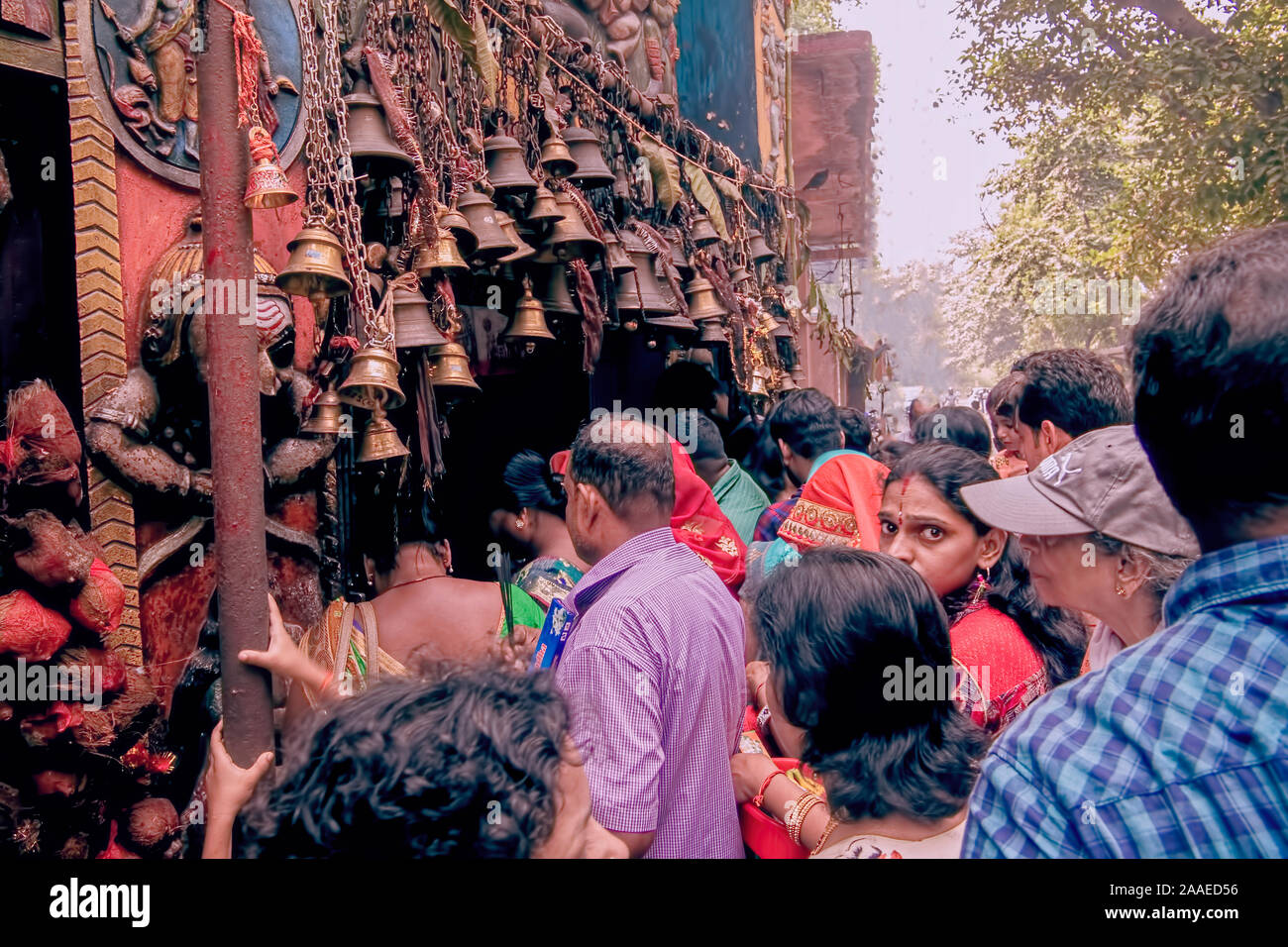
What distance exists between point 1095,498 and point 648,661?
1.04 meters

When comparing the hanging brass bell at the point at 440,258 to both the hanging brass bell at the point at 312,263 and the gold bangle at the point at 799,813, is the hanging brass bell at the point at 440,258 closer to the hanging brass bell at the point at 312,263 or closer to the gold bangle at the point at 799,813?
the hanging brass bell at the point at 312,263

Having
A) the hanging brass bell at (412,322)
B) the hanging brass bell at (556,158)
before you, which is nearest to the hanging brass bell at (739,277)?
the hanging brass bell at (556,158)

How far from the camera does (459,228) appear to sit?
318 centimetres

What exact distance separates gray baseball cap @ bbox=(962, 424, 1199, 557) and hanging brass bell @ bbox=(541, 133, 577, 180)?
290cm

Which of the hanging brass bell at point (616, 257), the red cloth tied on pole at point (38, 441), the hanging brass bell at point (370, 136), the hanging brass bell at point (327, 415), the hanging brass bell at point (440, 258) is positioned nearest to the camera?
the red cloth tied on pole at point (38, 441)

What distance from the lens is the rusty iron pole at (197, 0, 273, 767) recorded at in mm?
1902

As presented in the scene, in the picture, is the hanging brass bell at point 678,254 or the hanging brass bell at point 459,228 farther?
the hanging brass bell at point 678,254

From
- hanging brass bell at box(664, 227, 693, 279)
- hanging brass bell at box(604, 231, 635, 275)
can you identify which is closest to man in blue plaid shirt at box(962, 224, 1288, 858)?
hanging brass bell at box(604, 231, 635, 275)

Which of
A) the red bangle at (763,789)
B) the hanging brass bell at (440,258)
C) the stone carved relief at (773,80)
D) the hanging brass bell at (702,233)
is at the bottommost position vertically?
the red bangle at (763,789)

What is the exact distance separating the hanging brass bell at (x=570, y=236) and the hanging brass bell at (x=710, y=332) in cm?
213

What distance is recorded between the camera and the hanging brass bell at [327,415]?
8.90 ft

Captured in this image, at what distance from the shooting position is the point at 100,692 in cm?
246

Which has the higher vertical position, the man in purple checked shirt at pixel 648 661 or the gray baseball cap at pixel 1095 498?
the gray baseball cap at pixel 1095 498
